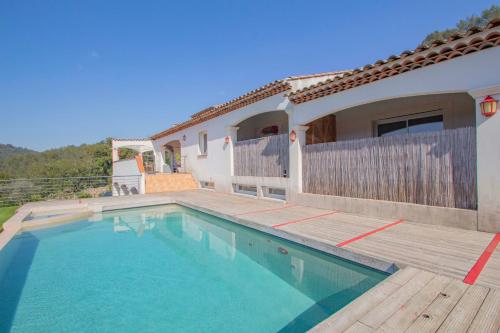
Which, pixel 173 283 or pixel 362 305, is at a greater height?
pixel 362 305

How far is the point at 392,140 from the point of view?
6559mm

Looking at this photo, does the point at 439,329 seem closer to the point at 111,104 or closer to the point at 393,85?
the point at 393,85

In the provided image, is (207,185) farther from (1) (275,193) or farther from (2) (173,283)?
(2) (173,283)

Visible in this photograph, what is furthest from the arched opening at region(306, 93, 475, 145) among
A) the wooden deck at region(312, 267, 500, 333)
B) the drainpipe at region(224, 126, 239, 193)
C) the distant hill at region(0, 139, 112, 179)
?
the distant hill at region(0, 139, 112, 179)

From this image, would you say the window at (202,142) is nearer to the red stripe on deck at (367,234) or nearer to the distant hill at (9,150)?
the red stripe on deck at (367,234)

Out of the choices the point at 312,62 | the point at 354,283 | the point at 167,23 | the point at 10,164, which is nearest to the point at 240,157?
the point at 354,283

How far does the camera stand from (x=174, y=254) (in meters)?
6.12

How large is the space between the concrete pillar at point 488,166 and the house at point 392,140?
0.6 inches

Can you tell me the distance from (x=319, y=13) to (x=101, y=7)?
36.3 ft

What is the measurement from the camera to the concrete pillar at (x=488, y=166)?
4.73 metres

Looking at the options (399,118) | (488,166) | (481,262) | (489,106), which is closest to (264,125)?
(399,118)

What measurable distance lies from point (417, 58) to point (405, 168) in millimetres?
2499

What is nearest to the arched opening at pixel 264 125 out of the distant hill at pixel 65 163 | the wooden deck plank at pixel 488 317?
the wooden deck plank at pixel 488 317

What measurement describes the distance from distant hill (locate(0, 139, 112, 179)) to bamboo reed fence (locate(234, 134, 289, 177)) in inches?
1677
